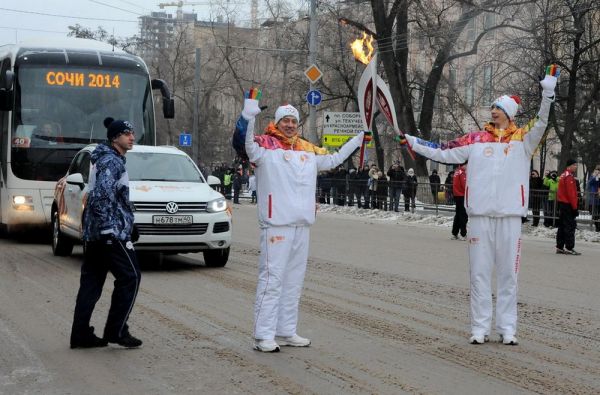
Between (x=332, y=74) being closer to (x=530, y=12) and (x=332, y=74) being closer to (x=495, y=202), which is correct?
(x=530, y=12)

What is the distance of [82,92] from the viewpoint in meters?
18.1

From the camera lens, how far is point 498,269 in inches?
322

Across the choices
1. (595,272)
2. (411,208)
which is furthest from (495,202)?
(411,208)

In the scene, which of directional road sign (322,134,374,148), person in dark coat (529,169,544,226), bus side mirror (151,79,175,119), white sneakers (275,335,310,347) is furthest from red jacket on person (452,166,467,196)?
white sneakers (275,335,310,347)

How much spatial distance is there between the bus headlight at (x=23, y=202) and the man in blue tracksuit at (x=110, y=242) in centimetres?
1034

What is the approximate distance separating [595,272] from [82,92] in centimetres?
946

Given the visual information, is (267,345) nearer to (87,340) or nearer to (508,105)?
(87,340)

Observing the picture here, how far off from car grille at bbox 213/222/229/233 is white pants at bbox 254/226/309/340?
601 centimetres

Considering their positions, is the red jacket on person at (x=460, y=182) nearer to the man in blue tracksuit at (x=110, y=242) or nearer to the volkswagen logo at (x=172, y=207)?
the volkswagen logo at (x=172, y=207)

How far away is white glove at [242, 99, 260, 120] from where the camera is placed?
7.29m

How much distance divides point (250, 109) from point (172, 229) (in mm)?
6214

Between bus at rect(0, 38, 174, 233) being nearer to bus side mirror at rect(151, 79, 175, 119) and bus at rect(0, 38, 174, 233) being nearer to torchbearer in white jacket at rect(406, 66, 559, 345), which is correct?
bus side mirror at rect(151, 79, 175, 119)

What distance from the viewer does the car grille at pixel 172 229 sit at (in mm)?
13133

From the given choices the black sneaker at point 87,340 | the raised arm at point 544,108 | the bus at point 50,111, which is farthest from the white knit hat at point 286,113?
the bus at point 50,111
